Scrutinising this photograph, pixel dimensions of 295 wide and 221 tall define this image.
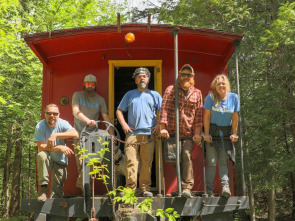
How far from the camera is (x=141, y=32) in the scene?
6.09 meters

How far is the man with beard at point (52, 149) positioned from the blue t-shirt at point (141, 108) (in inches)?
32.5

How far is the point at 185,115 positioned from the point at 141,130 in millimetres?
643

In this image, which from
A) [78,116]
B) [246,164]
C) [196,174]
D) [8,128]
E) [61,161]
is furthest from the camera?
[8,128]

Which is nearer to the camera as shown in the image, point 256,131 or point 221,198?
point 221,198

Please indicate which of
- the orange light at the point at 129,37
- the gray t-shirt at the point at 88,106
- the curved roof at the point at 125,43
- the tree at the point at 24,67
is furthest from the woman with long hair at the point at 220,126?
the tree at the point at 24,67

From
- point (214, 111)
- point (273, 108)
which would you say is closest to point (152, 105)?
point (214, 111)

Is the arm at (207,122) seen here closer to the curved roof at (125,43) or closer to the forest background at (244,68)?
the curved roof at (125,43)

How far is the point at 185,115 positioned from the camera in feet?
17.5

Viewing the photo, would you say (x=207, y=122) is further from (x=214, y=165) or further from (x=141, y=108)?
(x=141, y=108)

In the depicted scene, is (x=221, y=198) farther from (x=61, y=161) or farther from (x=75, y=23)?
(x=75, y=23)

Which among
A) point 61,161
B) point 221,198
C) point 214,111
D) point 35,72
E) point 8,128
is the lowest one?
point 221,198

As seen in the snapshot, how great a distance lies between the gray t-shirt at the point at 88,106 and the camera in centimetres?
619

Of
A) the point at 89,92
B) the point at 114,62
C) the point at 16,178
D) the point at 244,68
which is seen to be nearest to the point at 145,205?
the point at 89,92

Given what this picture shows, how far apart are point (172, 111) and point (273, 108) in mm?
5414
